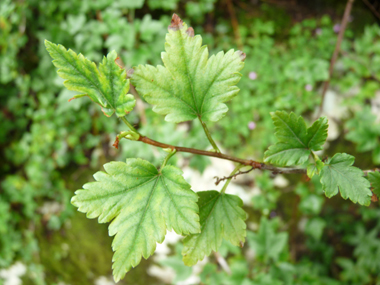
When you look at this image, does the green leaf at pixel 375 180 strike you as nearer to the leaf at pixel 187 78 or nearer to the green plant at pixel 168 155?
the green plant at pixel 168 155

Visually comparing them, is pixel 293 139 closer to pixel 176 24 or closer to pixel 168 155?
pixel 168 155

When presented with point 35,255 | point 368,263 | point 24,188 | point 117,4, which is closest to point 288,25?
point 117,4

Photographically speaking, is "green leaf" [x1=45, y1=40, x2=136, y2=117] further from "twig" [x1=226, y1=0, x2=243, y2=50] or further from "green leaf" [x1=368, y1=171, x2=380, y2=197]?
"twig" [x1=226, y1=0, x2=243, y2=50]

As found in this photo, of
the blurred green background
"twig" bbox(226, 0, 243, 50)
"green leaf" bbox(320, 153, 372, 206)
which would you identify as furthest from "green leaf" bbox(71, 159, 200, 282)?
"twig" bbox(226, 0, 243, 50)

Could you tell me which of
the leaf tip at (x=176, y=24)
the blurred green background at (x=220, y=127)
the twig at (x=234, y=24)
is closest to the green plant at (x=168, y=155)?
the leaf tip at (x=176, y=24)

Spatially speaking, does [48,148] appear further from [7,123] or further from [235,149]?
[235,149]

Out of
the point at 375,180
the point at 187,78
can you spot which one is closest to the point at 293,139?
the point at 375,180
